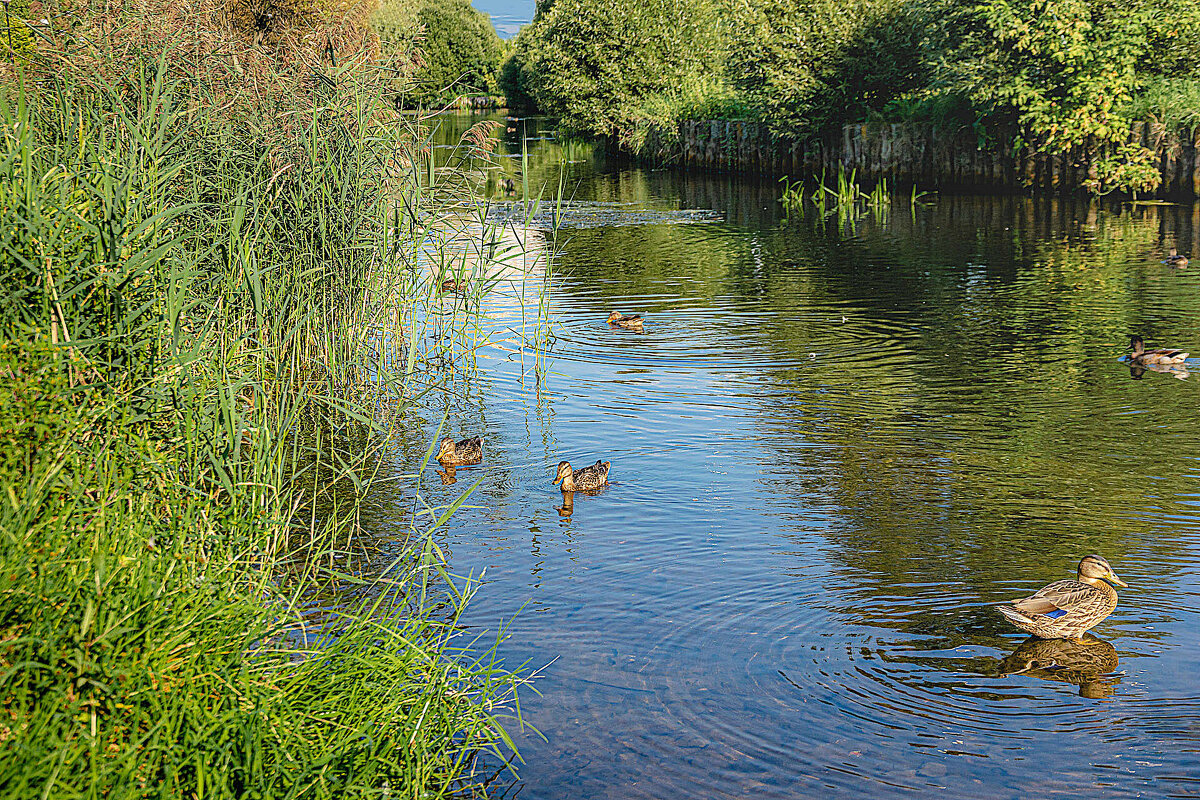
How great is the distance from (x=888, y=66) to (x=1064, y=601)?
97.7 feet

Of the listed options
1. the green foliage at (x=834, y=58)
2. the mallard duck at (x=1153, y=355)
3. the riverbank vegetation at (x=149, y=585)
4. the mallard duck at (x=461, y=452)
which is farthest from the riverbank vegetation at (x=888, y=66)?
the riverbank vegetation at (x=149, y=585)

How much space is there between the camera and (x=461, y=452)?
9.31 m

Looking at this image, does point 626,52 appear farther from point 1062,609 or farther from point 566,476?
point 1062,609

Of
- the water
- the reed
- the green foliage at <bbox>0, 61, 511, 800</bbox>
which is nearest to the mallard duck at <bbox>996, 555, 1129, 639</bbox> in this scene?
the water

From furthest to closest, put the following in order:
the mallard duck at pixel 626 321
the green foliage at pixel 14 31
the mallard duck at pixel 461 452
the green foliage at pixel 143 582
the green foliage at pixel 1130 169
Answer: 1. the green foliage at pixel 1130 169
2. the mallard duck at pixel 626 321
3. the mallard duck at pixel 461 452
4. the green foliage at pixel 14 31
5. the green foliage at pixel 143 582

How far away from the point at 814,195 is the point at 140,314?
2640 cm

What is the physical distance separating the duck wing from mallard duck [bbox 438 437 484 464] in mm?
4583

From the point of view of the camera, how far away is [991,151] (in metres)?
29.1

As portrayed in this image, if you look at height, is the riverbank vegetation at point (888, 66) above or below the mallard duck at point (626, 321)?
above

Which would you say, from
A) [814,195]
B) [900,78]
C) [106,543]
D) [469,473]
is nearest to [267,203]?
[469,473]

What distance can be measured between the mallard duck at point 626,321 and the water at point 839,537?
0.25 meters

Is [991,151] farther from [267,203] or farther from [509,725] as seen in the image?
[509,725]

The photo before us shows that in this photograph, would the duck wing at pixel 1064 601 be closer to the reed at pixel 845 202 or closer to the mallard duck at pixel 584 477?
the mallard duck at pixel 584 477

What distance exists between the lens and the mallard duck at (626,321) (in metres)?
14.4
